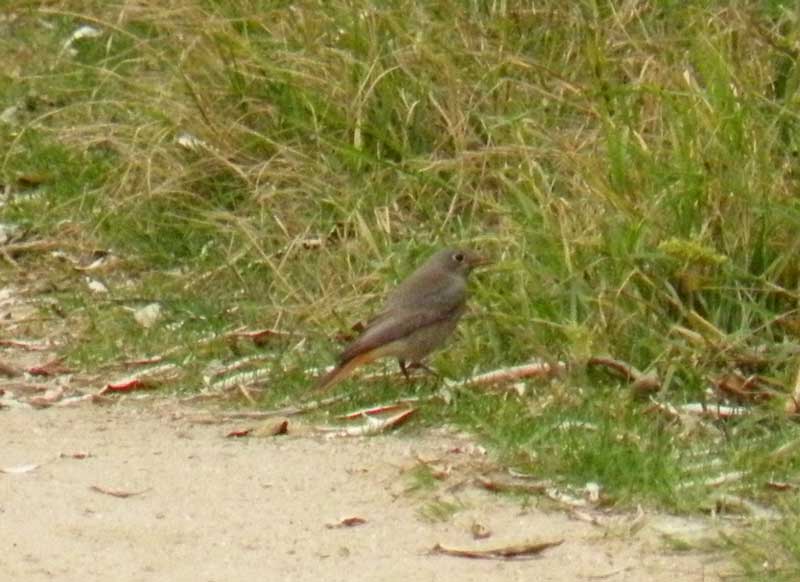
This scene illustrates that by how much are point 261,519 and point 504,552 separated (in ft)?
2.57

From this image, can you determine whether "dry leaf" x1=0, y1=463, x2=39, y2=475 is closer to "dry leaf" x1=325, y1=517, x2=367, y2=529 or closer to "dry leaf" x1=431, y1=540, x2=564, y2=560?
"dry leaf" x1=325, y1=517, x2=367, y2=529

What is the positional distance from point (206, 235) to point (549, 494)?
371 centimetres

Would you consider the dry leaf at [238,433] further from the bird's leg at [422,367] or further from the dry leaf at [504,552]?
the dry leaf at [504,552]

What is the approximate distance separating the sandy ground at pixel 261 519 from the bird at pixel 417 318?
0.55m

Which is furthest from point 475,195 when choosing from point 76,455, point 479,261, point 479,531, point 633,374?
point 479,531

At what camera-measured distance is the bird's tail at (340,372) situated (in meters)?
8.18

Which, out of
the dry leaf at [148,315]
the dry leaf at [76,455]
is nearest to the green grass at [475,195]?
the dry leaf at [148,315]

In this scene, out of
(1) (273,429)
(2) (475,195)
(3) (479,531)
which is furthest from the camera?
(2) (475,195)

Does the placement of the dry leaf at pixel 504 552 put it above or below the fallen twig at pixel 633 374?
above

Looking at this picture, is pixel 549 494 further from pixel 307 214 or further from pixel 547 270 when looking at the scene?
pixel 307 214

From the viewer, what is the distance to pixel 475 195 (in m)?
9.70

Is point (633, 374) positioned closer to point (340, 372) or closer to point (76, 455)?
point (340, 372)

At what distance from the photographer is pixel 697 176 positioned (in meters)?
8.45

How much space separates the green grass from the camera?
26.3ft
